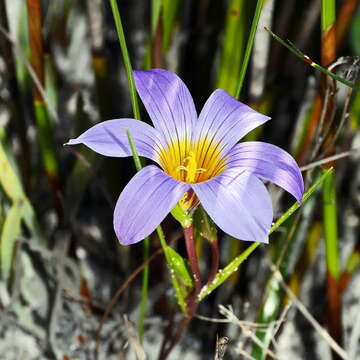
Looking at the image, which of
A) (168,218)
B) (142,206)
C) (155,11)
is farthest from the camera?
(168,218)

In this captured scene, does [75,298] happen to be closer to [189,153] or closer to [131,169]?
[131,169]

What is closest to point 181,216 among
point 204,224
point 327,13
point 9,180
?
point 204,224

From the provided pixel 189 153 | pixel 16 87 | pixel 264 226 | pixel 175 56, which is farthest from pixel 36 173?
pixel 264 226

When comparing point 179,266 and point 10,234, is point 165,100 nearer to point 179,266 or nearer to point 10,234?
point 179,266

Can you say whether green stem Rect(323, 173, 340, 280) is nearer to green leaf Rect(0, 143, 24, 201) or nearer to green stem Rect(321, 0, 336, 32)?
green stem Rect(321, 0, 336, 32)

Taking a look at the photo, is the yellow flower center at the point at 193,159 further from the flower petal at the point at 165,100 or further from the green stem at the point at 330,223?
the green stem at the point at 330,223
